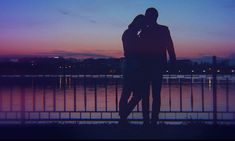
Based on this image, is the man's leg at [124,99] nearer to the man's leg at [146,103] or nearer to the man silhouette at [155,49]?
the man's leg at [146,103]

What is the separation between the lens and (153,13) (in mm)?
9000

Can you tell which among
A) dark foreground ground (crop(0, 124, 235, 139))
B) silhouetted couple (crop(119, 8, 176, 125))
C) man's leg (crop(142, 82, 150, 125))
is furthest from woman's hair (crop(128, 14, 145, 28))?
dark foreground ground (crop(0, 124, 235, 139))

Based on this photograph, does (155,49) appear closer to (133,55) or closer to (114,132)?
(133,55)

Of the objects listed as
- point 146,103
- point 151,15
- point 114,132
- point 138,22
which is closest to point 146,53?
point 138,22

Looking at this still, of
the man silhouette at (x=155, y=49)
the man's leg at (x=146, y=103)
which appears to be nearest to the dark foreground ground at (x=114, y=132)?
the man's leg at (x=146, y=103)

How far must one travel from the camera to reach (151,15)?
9008mm

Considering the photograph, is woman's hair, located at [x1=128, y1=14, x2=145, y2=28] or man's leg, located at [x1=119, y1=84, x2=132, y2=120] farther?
man's leg, located at [x1=119, y1=84, x2=132, y2=120]

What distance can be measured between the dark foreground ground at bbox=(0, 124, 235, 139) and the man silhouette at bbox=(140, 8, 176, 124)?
2.50 ft

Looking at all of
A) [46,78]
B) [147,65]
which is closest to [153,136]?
[147,65]

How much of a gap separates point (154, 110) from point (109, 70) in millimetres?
2583

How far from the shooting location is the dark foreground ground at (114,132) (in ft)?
27.0

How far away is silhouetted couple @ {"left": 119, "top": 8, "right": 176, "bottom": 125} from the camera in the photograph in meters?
9.04

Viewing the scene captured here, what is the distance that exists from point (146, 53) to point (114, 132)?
1.60 metres

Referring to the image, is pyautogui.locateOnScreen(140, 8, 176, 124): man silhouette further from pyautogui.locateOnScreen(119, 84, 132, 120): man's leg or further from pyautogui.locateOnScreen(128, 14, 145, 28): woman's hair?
pyautogui.locateOnScreen(119, 84, 132, 120): man's leg
